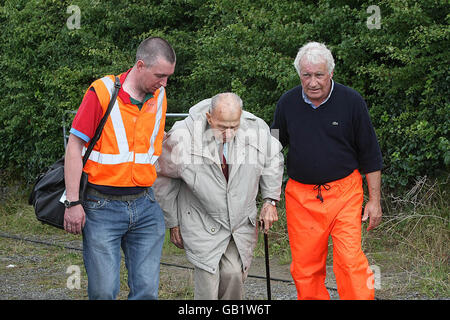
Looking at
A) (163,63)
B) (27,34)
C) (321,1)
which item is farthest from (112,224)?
(27,34)

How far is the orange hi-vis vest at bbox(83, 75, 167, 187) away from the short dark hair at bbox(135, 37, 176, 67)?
0.23 meters

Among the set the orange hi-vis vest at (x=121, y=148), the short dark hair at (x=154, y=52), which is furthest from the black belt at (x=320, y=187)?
the short dark hair at (x=154, y=52)

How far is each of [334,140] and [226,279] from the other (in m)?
1.16

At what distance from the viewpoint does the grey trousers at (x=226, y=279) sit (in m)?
4.33

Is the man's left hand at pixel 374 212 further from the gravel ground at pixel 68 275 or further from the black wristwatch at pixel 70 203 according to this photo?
the black wristwatch at pixel 70 203

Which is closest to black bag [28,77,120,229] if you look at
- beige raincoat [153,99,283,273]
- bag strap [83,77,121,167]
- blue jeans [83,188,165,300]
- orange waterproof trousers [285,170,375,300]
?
bag strap [83,77,121,167]

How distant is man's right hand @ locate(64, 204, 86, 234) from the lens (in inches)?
152

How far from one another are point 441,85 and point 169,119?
4187 mm

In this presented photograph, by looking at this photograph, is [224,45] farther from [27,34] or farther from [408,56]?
[27,34]

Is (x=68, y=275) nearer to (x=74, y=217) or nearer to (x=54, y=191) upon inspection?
(x=54, y=191)

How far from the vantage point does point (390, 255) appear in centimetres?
704

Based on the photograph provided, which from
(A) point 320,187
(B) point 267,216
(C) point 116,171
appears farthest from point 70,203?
(A) point 320,187

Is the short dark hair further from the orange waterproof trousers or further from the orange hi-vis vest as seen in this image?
the orange waterproof trousers
